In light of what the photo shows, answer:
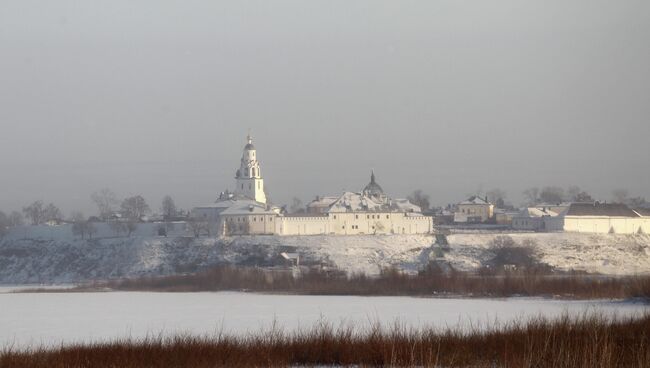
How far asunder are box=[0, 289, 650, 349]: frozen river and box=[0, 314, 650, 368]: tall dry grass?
14.7 ft

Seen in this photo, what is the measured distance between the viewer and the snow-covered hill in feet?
289

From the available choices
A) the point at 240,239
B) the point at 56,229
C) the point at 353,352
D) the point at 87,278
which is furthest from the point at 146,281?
the point at 353,352

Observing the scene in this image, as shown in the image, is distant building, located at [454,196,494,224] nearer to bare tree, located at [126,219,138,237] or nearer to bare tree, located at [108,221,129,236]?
bare tree, located at [126,219,138,237]

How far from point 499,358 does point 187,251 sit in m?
73.5

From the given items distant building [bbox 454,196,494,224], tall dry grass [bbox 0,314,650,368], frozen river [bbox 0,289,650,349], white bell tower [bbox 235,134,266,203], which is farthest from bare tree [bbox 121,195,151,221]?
tall dry grass [bbox 0,314,650,368]

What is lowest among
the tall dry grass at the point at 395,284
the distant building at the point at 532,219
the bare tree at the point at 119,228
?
the tall dry grass at the point at 395,284

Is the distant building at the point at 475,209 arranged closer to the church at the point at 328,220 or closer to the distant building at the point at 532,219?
the distant building at the point at 532,219

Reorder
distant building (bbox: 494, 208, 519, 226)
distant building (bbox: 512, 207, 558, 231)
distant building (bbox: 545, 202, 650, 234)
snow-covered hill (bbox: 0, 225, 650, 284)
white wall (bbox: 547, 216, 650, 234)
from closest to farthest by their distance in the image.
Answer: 1. snow-covered hill (bbox: 0, 225, 650, 284)
2. white wall (bbox: 547, 216, 650, 234)
3. distant building (bbox: 545, 202, 650, 234)
4. distant building (bbox: 512, 207, 558, 231)
5. distant building (bbox: 494, 208, 519, 226)

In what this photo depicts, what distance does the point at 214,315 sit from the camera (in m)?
39.2

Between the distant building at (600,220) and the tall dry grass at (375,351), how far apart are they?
274ft

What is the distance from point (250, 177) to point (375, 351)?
340 feet

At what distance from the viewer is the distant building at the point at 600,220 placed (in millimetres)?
106312

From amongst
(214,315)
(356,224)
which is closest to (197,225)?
(356,224)

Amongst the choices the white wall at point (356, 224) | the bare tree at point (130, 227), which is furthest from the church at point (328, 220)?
the bare tree at point (130, 227)
